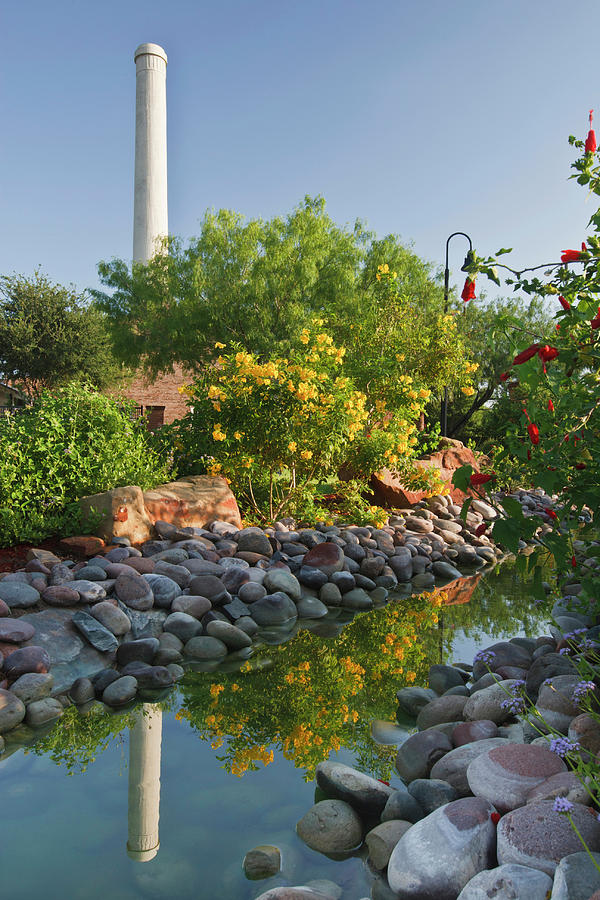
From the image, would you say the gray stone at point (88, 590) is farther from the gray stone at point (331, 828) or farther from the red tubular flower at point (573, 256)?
the red tubular flower at point (573, 256)

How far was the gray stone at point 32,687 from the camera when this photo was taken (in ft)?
11.6

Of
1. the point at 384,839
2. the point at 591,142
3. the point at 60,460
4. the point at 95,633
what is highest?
the point at 591,142

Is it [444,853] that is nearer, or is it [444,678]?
[444,853]

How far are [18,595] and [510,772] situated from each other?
10.5 feet

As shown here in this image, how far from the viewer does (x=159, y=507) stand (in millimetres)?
6371

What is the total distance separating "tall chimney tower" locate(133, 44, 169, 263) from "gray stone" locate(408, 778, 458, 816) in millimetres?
22368

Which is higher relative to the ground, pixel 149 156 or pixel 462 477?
pixel 149 156

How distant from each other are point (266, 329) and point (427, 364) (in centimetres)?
721

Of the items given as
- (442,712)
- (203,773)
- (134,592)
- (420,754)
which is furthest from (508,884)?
(134,592)

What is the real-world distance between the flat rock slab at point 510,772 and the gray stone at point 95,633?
246cm

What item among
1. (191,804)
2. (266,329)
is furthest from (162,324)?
(191,804)

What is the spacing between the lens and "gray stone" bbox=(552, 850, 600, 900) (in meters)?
1.70

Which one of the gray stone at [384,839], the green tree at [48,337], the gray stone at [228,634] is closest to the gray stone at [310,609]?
the gray stone at [228,634]

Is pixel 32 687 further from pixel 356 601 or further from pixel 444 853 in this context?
pixel 356 601
